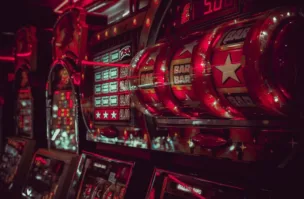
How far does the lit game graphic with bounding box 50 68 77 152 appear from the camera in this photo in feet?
12.5

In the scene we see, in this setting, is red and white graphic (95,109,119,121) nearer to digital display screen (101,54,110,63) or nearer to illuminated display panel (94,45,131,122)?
illuminated display panel (94,45,131,122)

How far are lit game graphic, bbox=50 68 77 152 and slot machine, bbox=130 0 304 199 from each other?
1.50 meters

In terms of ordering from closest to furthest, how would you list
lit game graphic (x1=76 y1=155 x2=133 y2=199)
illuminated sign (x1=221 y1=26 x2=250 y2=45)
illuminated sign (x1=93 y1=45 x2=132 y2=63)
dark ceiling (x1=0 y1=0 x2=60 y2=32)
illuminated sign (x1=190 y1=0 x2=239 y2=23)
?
illuminated sign (x1=221 y1=26 x2=250 y2=45) < illuminated sign (x1=190 y1=0 x2=239 y2=23) < lit game graphic (x1=76 y1=155 x2=133 y2=199) < illuminated sign (x1=93 y1=45 x2=132 y2=63) < dark ceiling (x1=0 y1=0 x2=60 y2=32)

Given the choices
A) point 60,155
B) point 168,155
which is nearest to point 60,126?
point 60,155

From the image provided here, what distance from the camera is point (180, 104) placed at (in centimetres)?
210

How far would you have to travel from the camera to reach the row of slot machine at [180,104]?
147 cm

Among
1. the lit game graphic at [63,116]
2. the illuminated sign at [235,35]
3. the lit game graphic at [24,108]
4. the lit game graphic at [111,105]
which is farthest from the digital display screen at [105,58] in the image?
the lit game graphic at [24,108]

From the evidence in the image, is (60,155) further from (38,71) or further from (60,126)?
(38,71)

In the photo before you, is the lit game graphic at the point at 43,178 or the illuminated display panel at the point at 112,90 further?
the lit game graphic at the point at 43,178

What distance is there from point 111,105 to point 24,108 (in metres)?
2.31

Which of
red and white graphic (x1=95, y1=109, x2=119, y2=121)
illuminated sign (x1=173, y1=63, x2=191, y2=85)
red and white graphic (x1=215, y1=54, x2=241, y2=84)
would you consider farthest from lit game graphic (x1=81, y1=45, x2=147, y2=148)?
red and white graphic (x1=215, y1=54, x2=241, y2=84)

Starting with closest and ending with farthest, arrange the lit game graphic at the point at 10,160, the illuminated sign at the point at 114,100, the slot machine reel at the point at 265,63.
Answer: the slot machine reel at the point at 265,63
the illuminated sign at the point at 114,100
the lit game graphic at the point at 10,160

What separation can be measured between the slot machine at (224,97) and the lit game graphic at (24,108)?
2.72m

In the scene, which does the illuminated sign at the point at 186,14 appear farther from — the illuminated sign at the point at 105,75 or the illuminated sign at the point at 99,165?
the illuminated sign at the point at 99,165
